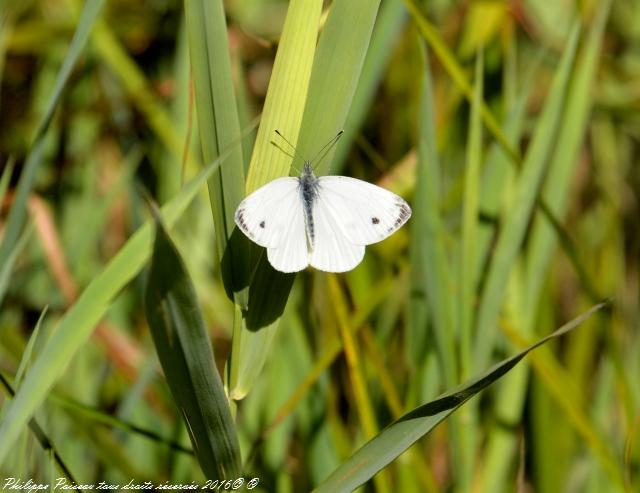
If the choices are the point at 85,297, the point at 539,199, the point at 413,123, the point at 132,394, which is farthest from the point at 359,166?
the point at 85,297

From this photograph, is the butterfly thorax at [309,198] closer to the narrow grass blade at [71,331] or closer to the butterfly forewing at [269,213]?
the butterfly forewing at [269,213]

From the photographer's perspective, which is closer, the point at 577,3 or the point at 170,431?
the point at 577,3

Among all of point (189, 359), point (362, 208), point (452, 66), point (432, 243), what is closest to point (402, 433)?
point (189, 359)

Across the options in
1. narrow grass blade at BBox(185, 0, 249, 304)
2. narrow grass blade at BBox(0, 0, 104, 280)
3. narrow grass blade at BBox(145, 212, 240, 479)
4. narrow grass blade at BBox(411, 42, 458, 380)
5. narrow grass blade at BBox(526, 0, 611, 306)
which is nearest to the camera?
narrow grass blade at BBox(145, 212, 240, 479)

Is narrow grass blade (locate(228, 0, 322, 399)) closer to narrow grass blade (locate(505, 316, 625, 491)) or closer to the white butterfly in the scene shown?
the white butterfly

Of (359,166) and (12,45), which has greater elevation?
(12,45)

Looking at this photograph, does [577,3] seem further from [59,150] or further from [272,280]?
[59,150]

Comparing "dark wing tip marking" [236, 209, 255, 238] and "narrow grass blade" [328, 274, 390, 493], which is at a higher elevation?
"dark wing tip marking" [236, 209, 255, 238]

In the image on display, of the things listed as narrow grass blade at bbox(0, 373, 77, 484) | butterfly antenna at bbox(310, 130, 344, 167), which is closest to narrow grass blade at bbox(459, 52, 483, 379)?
butterfly antenna at bbox(310, 130, 344, 167)

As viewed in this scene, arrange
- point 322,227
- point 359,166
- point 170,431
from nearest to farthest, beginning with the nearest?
point 322,227
point 170,431
point 359,166

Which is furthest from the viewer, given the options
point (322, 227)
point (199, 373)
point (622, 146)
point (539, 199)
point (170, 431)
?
point (622, 146)
